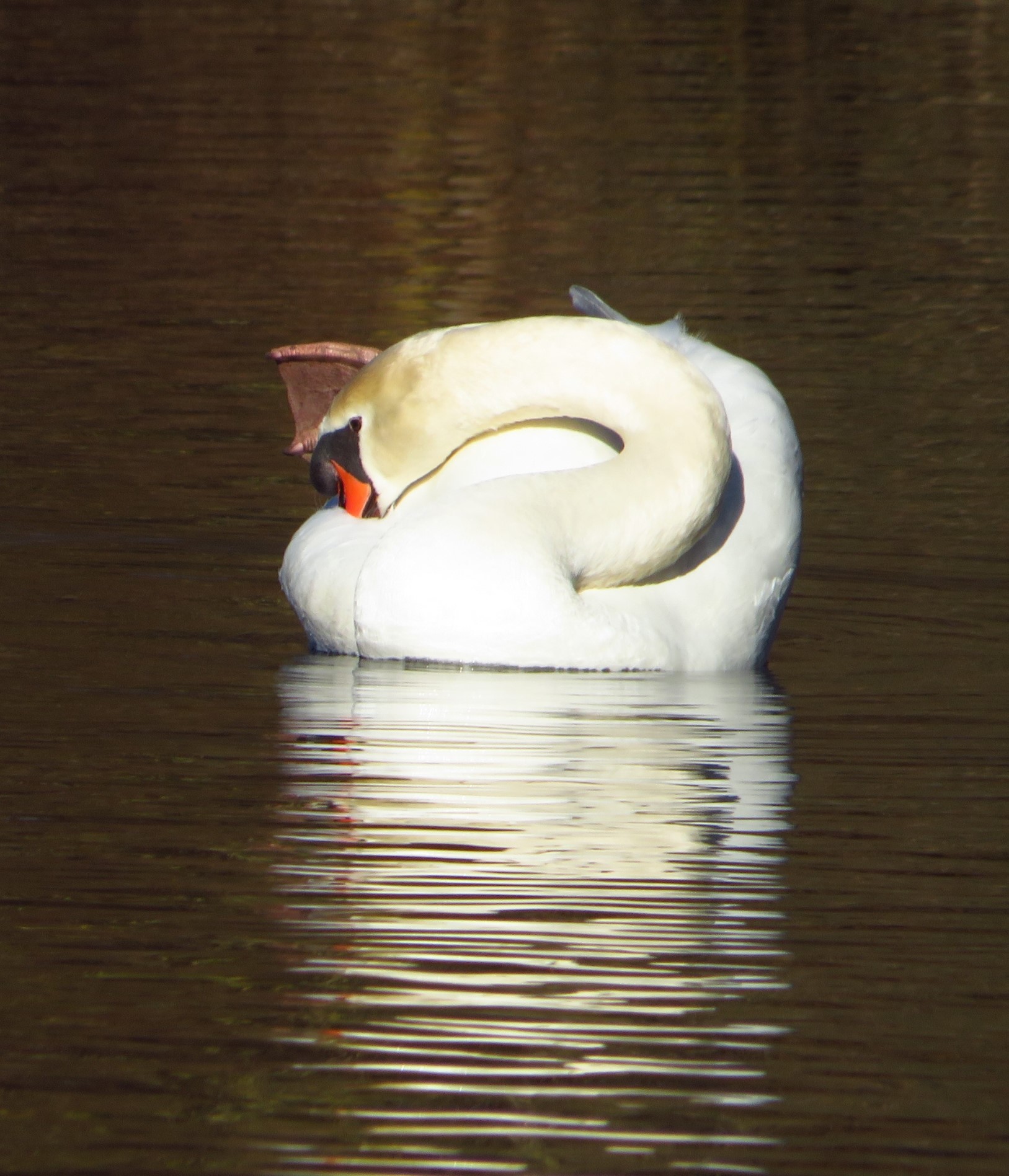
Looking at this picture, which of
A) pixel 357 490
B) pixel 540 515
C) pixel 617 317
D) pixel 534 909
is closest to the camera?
pixel 534 909

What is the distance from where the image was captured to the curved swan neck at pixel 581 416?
6.76 m

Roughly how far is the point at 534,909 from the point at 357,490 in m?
2.65

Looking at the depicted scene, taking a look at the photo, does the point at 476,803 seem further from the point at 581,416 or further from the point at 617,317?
the point at 617,317

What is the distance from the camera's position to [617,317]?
796cm

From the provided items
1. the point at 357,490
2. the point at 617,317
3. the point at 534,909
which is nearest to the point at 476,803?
the point at 534,909

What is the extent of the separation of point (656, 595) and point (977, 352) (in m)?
5.97

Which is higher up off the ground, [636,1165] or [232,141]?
[636,1165]

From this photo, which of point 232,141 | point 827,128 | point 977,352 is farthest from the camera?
point 827,128

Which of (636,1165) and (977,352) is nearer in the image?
(636,1165)

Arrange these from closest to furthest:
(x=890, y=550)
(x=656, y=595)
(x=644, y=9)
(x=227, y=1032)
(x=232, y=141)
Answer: (x=227, y=1032) → (x=656, y=595) → (x=890, y=550) → (x=232, y=141) → (x=644, y=9)

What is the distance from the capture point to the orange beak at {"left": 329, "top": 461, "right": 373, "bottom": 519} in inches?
276

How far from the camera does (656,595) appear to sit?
6.81 meters

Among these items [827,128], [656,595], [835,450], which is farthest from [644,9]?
[656,595]

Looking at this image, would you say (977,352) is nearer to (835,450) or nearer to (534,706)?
(835,450)
